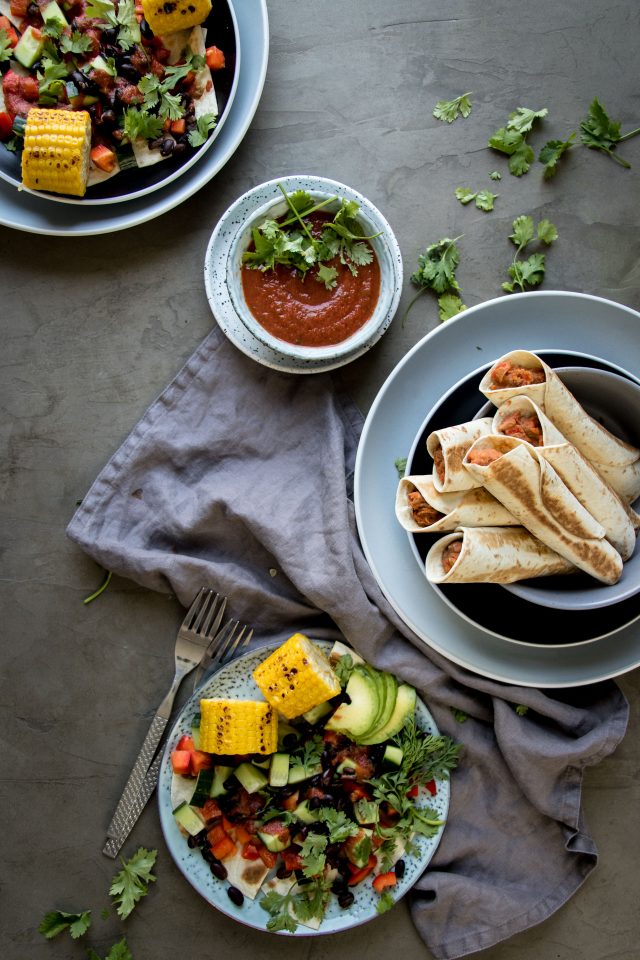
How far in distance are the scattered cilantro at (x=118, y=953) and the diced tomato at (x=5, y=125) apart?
136 inches

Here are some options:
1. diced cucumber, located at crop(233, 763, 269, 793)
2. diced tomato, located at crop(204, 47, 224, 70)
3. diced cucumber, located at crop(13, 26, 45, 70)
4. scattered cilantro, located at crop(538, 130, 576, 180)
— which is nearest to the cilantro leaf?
scattered cilantro, located at crop(538, 130, 576, 180)

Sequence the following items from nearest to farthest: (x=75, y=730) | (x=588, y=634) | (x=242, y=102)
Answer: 1. (x=588, y=634)
2. (x=242, y=102)
3. (x=75, y=730)

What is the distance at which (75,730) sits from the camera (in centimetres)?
331

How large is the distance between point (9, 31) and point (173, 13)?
2.31 ft

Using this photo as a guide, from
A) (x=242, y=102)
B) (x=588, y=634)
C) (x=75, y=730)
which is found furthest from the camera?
(x=75, y=730)

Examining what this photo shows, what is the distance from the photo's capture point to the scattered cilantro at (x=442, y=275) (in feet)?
10.4

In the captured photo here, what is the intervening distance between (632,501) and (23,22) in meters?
3.12

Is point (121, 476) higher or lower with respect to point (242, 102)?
lower

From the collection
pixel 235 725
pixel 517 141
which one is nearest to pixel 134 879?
pixel 235 725

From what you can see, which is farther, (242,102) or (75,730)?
(75,730)

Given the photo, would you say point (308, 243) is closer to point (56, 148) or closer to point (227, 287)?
point (227, 287)

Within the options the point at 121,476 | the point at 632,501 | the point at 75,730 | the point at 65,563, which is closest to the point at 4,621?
the point at 65,563

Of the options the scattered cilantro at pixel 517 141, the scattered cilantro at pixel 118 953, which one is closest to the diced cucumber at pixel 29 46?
the scattered cilantro at pixel 517 141

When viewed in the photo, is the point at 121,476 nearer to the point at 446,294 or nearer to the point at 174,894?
the point at 446,294
